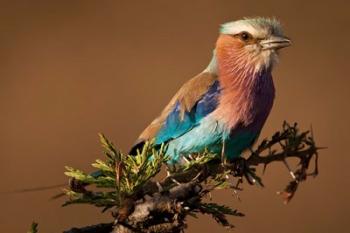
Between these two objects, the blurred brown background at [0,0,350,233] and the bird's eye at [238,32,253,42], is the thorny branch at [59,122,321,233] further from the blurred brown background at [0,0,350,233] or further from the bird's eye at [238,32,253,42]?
the blurred brown background at [0,0,350,233]

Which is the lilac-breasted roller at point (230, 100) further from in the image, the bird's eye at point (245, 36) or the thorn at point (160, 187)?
the thorn at point (160, 187)

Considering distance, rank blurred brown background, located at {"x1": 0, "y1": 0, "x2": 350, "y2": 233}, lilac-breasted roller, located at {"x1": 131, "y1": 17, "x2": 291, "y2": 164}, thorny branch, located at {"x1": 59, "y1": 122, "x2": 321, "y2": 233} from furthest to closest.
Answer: blurred brown background, located at {"x1": 0, "y1": 0, "x2": 350, "y2": 233}, lilac-breasted roller, located at {"x1": 131, "y1": 17, "x2": 291, "y2": 164}, thorny branch, located at {"x1": 59, "y1": 122, "x2": 321, "y2": 233}

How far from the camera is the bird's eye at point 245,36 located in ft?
8.81

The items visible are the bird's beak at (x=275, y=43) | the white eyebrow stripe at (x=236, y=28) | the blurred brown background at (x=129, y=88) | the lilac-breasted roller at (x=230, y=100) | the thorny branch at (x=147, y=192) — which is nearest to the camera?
the thorny branch at (x=147, y=192)

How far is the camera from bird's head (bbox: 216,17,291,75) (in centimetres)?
260

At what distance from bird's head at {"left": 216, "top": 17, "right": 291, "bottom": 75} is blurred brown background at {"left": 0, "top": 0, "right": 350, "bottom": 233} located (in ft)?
5.22

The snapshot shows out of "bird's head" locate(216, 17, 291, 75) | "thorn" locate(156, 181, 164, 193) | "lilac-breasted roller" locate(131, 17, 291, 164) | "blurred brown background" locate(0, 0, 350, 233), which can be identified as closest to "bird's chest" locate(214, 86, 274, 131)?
"lilac-breasted roller" locate(131, 17, 291, 164)

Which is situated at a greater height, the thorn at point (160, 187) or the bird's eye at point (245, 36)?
the bird's eye at point (245, 36)

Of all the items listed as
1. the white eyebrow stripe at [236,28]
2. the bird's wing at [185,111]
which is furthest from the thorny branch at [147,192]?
the white eyebrow stripe at [236,28]

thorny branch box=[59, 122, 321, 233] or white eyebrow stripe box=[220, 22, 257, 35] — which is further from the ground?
white eyebrow stripe box=[220, 22, 257, 35]

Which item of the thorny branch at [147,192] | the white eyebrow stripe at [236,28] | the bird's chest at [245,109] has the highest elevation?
the white eyebrow stripe at [236,28]

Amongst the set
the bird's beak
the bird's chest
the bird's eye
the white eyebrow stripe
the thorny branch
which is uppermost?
the white eyebrow stripe

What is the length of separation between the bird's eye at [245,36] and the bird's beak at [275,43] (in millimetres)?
60

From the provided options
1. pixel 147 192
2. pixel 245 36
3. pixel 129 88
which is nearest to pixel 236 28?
pixel 245 36
